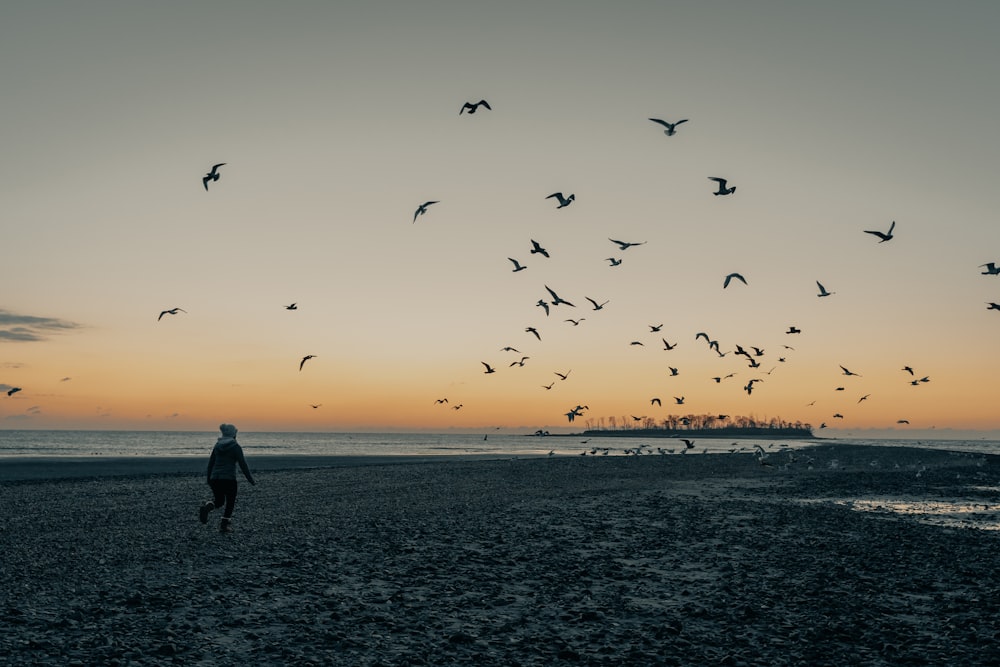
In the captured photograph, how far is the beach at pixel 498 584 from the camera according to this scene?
978 centimetres

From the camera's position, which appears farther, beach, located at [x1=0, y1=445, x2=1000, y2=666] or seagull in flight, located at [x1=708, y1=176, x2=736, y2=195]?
seagull in flight, located at [x1=708, y1=176, x2=736, y2=195]

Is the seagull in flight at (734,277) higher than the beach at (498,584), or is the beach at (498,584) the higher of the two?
the seagull in flight at (734,277)

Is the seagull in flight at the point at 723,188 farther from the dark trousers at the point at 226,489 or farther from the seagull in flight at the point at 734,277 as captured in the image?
the dark trousers at the point at 226,489

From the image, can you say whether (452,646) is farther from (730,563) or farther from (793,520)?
(793,520)

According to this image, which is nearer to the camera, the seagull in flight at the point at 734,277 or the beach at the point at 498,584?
the beach at the point at 498,584

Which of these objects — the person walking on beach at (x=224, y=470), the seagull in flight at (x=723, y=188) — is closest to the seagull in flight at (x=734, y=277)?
the seagull in flight at (x=723, y=188)

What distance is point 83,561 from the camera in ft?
51.2

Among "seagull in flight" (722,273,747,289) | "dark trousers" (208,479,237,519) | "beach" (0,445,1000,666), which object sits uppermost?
"seagull in flight" (722,273,747,289)

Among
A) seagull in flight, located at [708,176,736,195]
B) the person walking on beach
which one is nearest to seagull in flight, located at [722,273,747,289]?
seagull in flight, located at [708,176,736,195]

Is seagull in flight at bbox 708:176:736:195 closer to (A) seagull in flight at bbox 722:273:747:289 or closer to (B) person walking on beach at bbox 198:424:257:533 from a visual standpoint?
(A) seagull in flight at bbox 722:273:747:289

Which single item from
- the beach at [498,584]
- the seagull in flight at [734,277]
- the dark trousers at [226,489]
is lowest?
the beach at [498,584]

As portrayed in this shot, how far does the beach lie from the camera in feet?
32.1

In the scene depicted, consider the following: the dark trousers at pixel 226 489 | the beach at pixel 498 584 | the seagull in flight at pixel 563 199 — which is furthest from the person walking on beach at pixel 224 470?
the seagull in flight at pixel 563 199

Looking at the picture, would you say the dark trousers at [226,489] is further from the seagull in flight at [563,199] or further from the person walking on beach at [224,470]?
the seagull in flight at [563,199]
